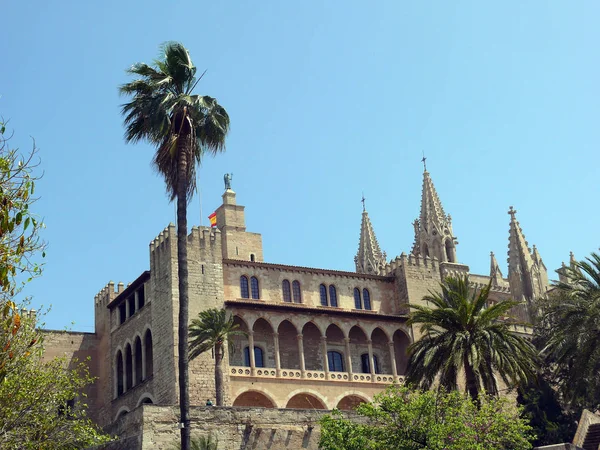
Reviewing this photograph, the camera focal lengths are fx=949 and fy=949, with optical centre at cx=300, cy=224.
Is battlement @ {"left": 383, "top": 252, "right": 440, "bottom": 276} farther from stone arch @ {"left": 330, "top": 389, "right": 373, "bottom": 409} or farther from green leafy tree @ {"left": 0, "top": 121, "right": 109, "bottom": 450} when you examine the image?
green leafy tree @ {"left": 0, "top": 121, "right": 109, "bottom": 450}

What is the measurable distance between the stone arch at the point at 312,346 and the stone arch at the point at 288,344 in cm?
53

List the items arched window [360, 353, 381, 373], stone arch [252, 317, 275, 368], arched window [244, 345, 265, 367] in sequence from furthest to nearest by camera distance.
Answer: arched window [360, 353, 381, 373], stone arch [252, 317, 275, 368], arched window [244, 345, 265, 367]

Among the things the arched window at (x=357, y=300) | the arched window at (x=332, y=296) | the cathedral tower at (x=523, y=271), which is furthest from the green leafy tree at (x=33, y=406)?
the cathedral tower at (x=523, y=271)

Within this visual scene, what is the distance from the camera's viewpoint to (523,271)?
73.6 meters

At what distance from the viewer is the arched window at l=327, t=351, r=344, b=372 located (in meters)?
54.2

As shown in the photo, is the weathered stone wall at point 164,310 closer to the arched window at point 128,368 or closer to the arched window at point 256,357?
the arched window at point 256,357

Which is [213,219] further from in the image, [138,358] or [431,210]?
[431,210]

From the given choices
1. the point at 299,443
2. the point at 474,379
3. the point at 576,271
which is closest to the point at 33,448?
the point at 299,443

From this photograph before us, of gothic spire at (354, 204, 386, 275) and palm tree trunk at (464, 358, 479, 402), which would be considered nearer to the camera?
palm tree trunk at (464, 358, 479, 402)

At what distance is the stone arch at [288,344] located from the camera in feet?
174

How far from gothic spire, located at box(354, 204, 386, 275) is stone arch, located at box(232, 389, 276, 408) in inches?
1433

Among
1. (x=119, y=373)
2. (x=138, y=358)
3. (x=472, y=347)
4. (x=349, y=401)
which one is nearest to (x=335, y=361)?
(x=349, y=401)

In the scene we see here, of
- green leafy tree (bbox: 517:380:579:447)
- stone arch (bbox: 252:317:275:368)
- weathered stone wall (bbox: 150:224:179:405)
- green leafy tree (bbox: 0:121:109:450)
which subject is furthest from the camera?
stone arch (bbox: 252:317:275:368)

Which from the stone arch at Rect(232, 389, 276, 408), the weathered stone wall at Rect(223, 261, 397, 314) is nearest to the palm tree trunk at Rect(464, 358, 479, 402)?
the stone arch at Rect(232, 389, 276, 408)
